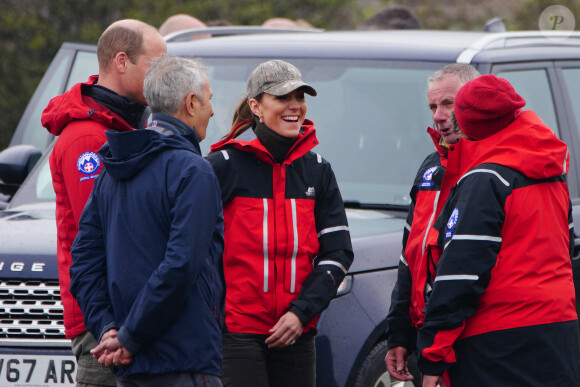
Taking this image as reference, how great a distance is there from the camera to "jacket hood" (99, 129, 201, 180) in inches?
128

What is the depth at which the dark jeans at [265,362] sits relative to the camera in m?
3.82

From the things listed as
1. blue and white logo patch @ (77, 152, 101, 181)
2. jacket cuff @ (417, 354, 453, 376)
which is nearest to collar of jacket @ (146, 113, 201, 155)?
blue and white logo patch @ (77, 152, 101, 181)

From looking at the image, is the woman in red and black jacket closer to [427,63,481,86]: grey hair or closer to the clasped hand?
[427,63,481,86]: grey hair

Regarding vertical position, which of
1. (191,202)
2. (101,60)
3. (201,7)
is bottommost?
(201,7)

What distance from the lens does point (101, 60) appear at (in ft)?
12.9

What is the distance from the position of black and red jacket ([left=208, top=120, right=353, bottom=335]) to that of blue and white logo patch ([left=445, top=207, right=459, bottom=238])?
70 cm

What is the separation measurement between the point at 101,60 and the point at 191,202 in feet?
3.35

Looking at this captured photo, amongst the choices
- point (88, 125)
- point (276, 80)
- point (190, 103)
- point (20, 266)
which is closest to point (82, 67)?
point (20, 266)

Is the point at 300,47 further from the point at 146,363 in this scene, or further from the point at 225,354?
the point at 146,363

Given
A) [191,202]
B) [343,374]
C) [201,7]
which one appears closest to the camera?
[191,202]

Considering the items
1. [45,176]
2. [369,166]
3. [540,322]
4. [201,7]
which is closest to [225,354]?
[540,322]

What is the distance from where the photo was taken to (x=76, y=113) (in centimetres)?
370

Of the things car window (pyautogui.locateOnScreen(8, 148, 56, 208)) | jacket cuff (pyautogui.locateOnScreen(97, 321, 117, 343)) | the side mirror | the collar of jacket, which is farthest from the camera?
the side mirror

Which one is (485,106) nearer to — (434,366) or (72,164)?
(434,366)
